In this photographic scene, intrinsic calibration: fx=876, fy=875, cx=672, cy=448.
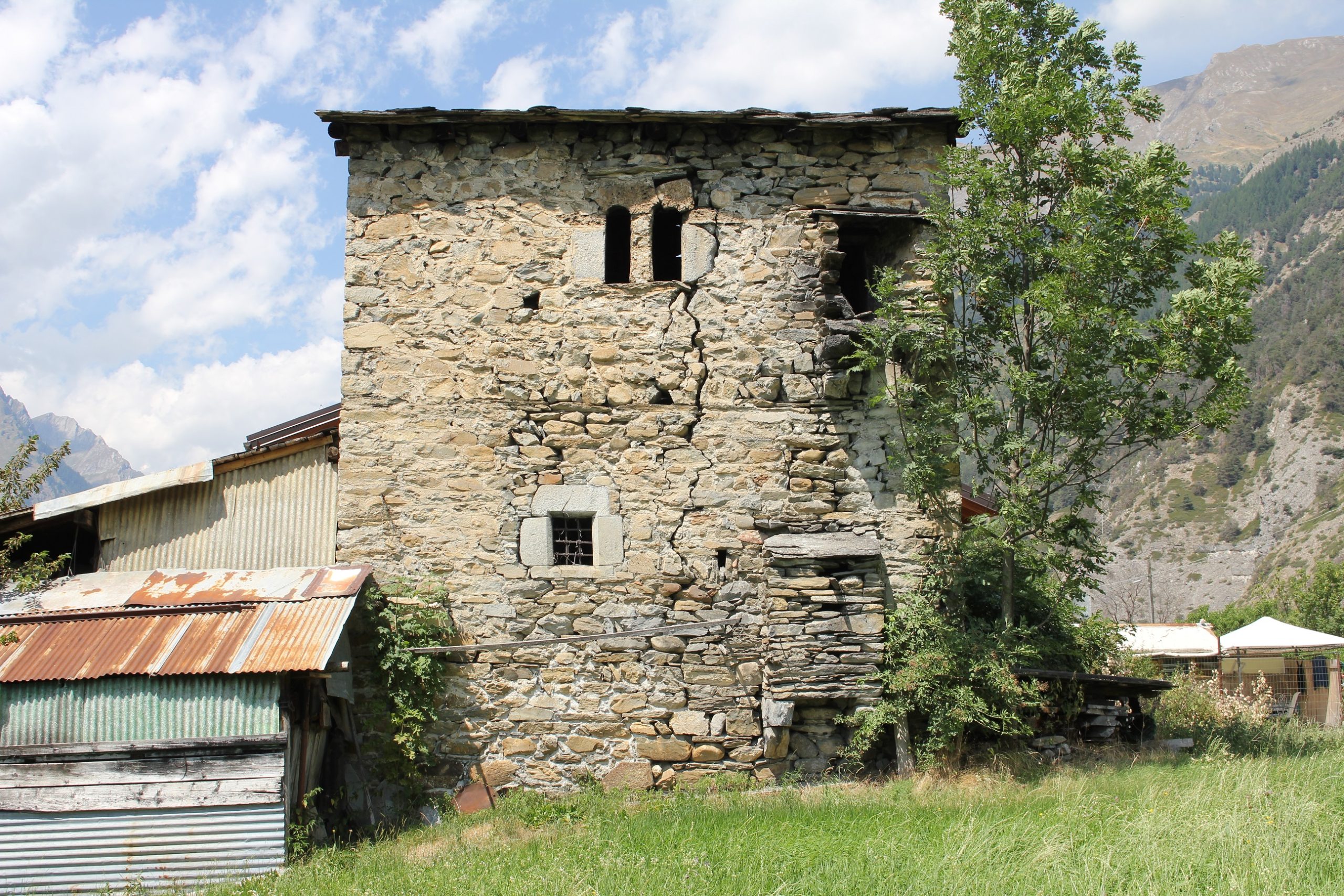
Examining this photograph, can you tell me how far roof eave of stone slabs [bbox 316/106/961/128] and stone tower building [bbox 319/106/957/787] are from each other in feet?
0.09

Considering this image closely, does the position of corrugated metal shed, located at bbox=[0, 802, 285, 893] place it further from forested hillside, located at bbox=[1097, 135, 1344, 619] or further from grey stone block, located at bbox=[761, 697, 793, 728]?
forested hillside, located at bbox=[1097, 135, 1344, 619]

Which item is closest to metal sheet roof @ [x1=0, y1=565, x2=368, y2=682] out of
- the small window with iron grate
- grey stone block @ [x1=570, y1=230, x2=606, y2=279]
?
the small window with iron grate

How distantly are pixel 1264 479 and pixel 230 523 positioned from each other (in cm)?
5886

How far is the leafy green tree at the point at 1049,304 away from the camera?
24.7 ft

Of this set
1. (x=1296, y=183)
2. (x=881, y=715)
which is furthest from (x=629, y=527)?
(x=1296, y=183)

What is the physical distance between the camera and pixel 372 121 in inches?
334

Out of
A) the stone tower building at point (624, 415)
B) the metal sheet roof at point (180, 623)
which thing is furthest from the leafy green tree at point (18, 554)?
the stone tower building at point (624, 415)

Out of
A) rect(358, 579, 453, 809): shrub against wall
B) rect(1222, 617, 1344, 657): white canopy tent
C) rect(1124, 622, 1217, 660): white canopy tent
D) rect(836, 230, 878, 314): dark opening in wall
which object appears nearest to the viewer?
rect(358, 579, 453, 809): shrub against wall

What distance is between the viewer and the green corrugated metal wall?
681cm

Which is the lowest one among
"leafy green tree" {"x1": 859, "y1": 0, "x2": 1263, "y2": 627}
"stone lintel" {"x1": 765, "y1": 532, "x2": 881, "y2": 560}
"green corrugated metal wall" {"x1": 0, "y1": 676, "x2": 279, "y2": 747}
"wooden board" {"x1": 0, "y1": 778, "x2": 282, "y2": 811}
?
"wooden board" {"x1": 0, "y1": 778, "x2": 282, "y2": 811}

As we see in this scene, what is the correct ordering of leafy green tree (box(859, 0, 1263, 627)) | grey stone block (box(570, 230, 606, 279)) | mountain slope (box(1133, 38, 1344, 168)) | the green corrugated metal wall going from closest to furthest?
the green corrugated metal wall → leafy green tree (box(859, 0, 1263, 627)) → grey stone block (box(570, 230, 606, 279)) → mountain slope (box(1133, 38, 1344, 168))

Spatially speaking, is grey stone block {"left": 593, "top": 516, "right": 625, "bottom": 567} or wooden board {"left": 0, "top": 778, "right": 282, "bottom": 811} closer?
wooden board {"left": 0, "top": 778, "right": 282, "bottom": 811}

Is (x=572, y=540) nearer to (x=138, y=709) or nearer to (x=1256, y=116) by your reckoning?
(x=138, y=709)

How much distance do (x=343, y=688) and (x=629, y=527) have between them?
2.86m
